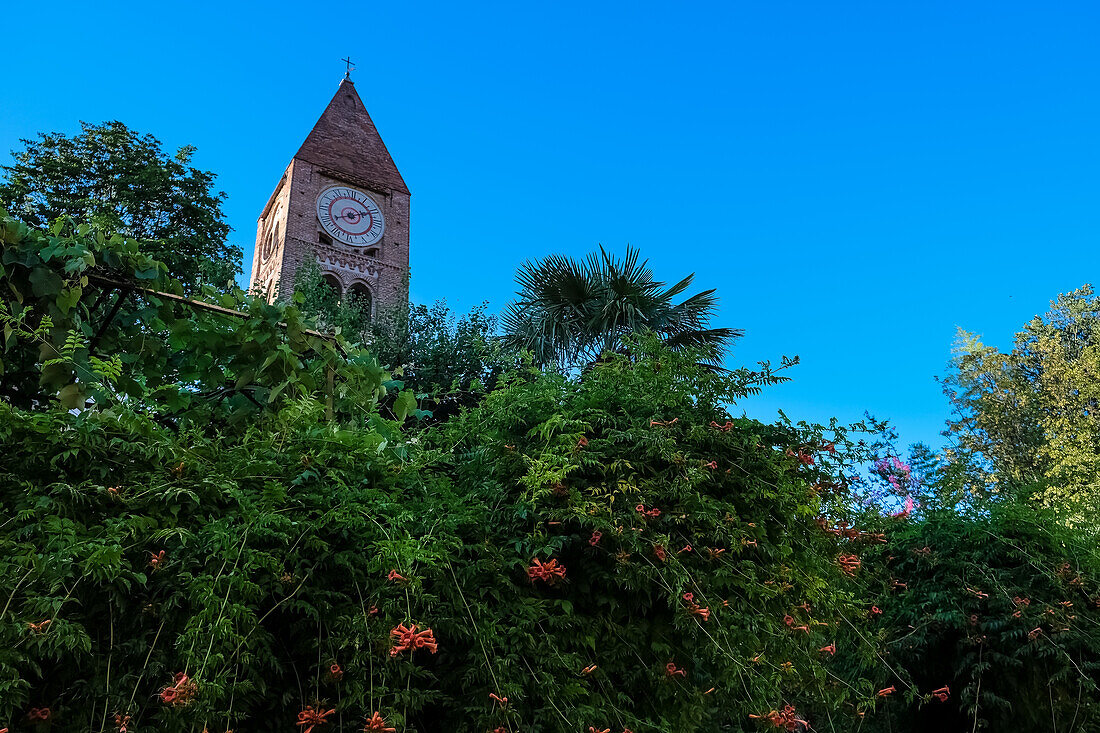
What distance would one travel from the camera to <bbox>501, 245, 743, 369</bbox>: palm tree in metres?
11.5

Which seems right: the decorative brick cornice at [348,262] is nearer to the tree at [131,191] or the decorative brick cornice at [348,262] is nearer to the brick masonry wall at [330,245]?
the brick masonry wall at [330,245]

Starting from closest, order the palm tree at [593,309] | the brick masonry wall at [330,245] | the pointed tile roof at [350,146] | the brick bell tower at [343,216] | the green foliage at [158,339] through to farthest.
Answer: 1. the green foliage at [158,339]
2. the palm tree at [593,309]
3. the brick masonry wall at [330,245]
4. the brick bell tower at [343,216]
5. the pointed tile roof at [350,146]

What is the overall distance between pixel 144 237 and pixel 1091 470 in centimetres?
1850

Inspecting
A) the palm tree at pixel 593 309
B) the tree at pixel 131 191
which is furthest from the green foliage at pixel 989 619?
the tree at pixel 131 191

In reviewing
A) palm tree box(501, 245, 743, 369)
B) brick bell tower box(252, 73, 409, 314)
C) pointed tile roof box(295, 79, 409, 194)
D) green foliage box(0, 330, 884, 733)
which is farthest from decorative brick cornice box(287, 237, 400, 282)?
green foliage box(0, 330, 884, 733)

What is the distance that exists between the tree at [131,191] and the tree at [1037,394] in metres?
16.7

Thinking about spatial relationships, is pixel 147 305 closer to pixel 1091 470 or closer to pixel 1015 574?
pixel 1015 574

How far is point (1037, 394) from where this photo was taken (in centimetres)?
1805

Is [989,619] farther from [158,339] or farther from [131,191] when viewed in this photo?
[131,191]

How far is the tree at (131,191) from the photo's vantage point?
14391 millimetres

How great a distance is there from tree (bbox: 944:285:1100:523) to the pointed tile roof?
19100 millimetres

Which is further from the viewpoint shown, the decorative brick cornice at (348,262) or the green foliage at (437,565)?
the decorative brick cornice at (348,262)

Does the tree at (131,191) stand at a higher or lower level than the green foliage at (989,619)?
higher

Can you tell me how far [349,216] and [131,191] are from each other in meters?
10.7
